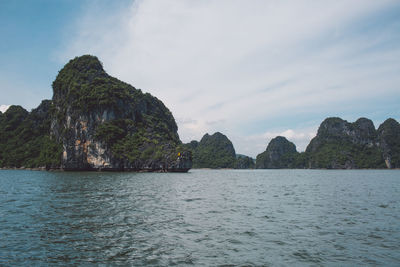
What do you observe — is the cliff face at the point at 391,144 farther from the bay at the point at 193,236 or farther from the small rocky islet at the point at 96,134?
the bay at the point at 193,236

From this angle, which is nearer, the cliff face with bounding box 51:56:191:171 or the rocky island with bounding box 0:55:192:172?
the cliff face with bounding box 51:56:191:171

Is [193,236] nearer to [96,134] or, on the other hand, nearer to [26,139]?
[96,134]

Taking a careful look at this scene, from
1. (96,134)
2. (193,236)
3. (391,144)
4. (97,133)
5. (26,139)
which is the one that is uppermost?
(26,139)

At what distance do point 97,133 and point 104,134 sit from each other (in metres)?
2.66

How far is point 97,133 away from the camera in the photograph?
9894 centimetres

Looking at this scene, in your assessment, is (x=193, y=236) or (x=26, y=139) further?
(x=26, y=139)

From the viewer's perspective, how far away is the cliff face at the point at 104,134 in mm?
98938

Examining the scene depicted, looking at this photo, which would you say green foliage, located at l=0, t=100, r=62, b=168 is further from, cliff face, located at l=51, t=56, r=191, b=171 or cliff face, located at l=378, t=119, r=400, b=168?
cliff face, located at l=378, t=119, r=400, b=168

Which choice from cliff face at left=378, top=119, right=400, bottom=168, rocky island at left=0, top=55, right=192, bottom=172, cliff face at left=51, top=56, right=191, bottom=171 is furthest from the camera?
cliff face at left=378, top=119, right=400, bottom=168

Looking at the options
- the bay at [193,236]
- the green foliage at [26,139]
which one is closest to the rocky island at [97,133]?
the green foliage at [26,139]

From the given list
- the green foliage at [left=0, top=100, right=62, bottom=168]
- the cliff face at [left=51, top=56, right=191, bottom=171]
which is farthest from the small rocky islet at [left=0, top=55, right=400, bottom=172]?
the green foliage at [left=0, top=100, right=62, bottom=168]

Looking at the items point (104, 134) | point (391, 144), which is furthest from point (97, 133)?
point (391, 144)

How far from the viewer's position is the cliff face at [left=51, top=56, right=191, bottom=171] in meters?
98.9

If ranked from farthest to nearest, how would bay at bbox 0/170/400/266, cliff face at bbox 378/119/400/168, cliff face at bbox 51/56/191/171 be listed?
cliff face at bbox 378/119/400/168 < cliff face at bbox 51/56/191/171 < bay at bbox 0/170/400/266
